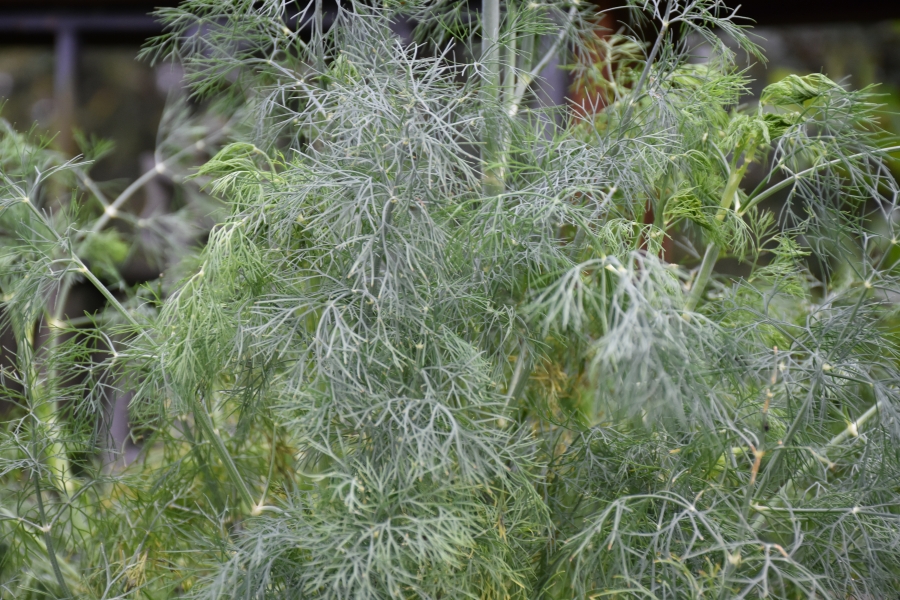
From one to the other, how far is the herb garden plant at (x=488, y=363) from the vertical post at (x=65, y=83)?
3.53 ft

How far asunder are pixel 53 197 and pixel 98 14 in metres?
0.47

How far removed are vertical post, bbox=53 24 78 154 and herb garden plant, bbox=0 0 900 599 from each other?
1.08m

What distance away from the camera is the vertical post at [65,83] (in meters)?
1.90

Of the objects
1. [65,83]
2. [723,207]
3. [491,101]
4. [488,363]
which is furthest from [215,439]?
[65,83]

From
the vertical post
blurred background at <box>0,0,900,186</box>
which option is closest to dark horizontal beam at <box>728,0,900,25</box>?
blurred background at <box>0,0,900,186</box>

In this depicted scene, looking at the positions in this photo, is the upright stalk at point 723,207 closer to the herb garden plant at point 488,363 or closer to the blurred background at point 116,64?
the herb garden plant at point 488,363

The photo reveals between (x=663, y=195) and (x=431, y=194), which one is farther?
(x=663, y=195)

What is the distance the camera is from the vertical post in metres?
1.90

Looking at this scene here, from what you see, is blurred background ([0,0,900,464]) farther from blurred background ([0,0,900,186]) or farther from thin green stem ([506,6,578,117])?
thin green stem ([506,6,578,117])

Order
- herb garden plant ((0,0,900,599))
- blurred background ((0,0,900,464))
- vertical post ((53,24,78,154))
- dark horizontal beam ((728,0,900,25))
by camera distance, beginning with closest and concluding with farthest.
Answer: herb garden plant ((0,0,900,599)) → dark horizontal beam ((728,0,900,25)) → blurred background ((0,0,900,464)) → vertical post ((53,24,78,154))

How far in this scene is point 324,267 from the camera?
2.74ft

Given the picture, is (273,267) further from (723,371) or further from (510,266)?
(723,371)

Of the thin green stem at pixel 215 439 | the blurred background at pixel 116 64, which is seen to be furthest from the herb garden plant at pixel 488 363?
the blurred background at pixel 116 64

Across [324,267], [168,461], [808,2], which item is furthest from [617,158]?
[808,2]
